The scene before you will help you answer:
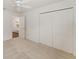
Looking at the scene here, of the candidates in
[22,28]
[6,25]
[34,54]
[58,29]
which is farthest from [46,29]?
[6,25]

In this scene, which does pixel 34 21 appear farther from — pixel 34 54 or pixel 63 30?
pixel 34 54

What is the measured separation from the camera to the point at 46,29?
2.69 metres

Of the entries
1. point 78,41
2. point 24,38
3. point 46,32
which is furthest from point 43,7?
point 78,41

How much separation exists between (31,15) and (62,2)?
1561mm

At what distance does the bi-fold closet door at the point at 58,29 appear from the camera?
2.03 m

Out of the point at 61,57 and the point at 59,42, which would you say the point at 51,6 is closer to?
the point at 59,42

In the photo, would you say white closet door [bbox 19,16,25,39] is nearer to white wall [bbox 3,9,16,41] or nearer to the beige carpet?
the beige carpet

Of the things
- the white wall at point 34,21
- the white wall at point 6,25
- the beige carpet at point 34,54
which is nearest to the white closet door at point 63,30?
the beige carpet at point 34,54

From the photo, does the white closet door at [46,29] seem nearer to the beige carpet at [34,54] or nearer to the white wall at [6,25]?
the beige carpet at [34,54]

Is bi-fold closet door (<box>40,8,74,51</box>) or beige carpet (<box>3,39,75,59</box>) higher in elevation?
bi-fold closet door (<box>40,8,74,51</box>)

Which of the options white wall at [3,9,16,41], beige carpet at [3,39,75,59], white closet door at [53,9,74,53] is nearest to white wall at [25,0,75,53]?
white closet door at [53,9,74,53]

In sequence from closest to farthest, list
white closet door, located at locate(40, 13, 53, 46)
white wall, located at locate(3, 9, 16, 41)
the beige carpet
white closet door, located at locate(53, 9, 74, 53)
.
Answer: white wall, located at locate(3, 9, 16, 41), the beige carpet, white closet door, located at locate(53, 9, 74, 53), white closet door, located at locate(40, 13, 53, 46)

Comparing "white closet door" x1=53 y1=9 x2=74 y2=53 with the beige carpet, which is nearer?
the beige carpet

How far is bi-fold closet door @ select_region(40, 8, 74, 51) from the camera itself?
2027mm
